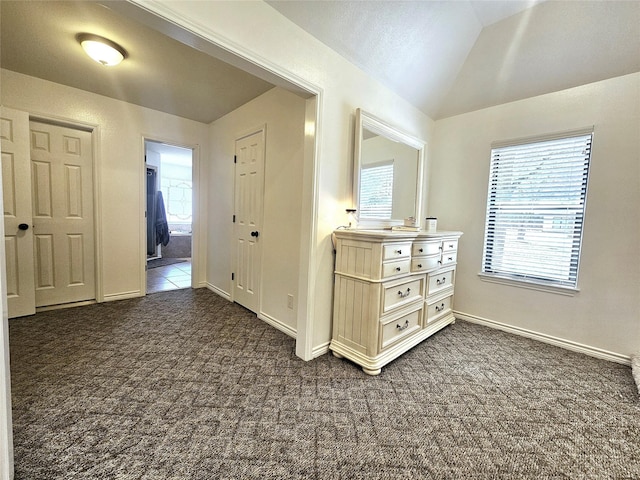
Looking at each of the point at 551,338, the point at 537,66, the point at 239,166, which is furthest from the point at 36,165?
the point at 551,338

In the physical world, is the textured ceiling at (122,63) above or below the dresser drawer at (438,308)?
above

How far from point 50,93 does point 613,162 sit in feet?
17.1

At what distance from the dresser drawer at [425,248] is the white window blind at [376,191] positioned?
0.49 meters

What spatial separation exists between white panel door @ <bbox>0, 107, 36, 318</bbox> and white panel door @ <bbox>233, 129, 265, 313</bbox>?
6.41ft

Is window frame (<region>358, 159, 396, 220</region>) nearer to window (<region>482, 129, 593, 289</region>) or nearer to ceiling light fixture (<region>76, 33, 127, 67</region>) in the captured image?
window (<region>482, 129, 593, 289</region>)

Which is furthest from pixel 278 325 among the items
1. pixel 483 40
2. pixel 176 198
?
pixel 176 198

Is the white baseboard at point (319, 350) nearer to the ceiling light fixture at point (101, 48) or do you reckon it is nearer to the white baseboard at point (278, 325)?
the white baseboard at point (278, 325)

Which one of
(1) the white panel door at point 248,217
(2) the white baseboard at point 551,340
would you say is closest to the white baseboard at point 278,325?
(1) the white panel door at point 248,217

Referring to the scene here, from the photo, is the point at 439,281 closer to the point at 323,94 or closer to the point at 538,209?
the point at 538,209

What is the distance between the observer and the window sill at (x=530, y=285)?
2.40 m

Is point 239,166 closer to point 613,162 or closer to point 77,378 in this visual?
point 77,378

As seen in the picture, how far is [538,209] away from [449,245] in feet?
2.91

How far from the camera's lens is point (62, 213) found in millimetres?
2928

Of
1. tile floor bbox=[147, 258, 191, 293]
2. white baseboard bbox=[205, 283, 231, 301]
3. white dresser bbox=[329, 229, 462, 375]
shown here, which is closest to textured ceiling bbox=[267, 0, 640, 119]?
white dresser bbox=[329, 229, 462, 375]
